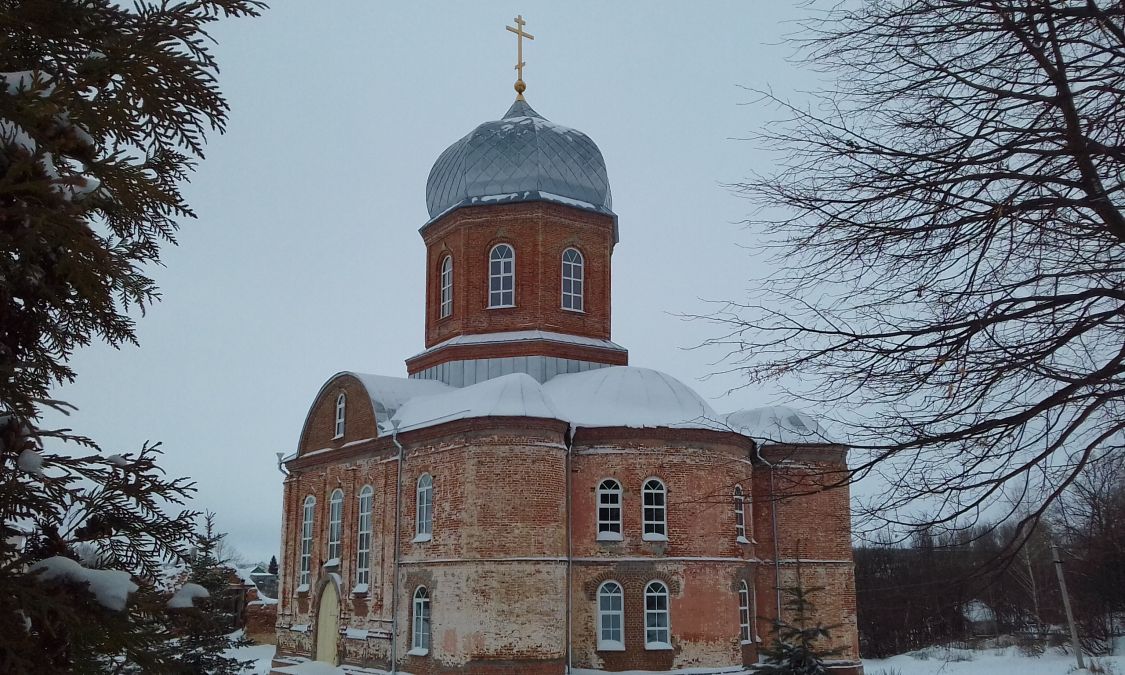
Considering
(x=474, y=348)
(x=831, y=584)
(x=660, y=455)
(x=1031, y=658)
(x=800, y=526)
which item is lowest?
(x=1031, y=658)

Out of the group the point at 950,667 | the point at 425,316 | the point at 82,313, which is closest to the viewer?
the point at 82,313

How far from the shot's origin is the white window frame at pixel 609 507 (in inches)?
684

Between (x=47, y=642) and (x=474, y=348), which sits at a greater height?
(x=474, y=348)

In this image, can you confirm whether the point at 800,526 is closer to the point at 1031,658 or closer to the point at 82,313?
the point at 1031,658


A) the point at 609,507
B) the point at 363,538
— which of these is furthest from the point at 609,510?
the point at 363,538

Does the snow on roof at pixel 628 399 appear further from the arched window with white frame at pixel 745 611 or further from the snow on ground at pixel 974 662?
the snow on ground at pixel 974 662

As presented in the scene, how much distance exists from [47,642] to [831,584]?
19.5 m

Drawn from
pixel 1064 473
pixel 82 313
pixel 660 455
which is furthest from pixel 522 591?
pixel 82 313

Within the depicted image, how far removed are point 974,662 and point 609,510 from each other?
58.7ft

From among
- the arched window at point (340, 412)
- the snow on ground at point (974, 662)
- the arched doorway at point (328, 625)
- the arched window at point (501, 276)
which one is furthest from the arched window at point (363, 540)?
the arched window at point (501, 276)

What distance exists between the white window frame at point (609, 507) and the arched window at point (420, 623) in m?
3.44

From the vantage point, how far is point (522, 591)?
53.8ft

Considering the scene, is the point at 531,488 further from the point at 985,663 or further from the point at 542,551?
the point at 985,663

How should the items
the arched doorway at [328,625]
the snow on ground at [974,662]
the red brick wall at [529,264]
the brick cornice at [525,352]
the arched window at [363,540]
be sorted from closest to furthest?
the arched window at [363,540] → the arched doorway at [328,625] → the brick cornice at [525,352] → the red brick wall at [529,264] → the snow on ground at [974,662]
